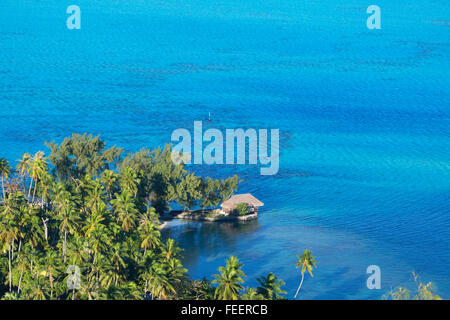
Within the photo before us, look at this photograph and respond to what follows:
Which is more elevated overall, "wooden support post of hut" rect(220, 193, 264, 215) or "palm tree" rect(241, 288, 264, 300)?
"wooden support post of hut" rect(220, 193, 264, 215)

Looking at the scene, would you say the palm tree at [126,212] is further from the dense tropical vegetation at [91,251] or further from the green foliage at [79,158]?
the green foliage at [79,158]

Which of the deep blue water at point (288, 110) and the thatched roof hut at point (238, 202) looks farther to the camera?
the thatched roof hut at point (238, 202)

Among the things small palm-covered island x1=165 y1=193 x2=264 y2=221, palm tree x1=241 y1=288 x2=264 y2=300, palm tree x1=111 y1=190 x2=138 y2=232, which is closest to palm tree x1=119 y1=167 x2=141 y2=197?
palm tree x1=111 y1=190 x2=138 y2=232

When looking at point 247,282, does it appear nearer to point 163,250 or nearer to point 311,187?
point 163,250

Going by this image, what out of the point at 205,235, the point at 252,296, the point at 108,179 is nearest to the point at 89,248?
the point at 252,296

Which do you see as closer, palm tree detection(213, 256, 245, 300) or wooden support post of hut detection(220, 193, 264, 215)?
palm tree detection(213, 256, 245, 300)

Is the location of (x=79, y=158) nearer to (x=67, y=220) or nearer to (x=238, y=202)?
(x=238, y=202)

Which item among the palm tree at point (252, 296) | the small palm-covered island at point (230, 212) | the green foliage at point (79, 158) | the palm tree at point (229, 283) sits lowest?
the palm tree at point (252, 296)

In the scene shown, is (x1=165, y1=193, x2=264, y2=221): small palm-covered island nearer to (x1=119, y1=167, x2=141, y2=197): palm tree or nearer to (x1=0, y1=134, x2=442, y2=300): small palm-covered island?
(x1=0, y1=134, x2=442, y2=300): small palm-covered island

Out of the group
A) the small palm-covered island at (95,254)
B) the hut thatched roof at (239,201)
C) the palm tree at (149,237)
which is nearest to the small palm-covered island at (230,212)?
the hut thatched roof at (239,201)
